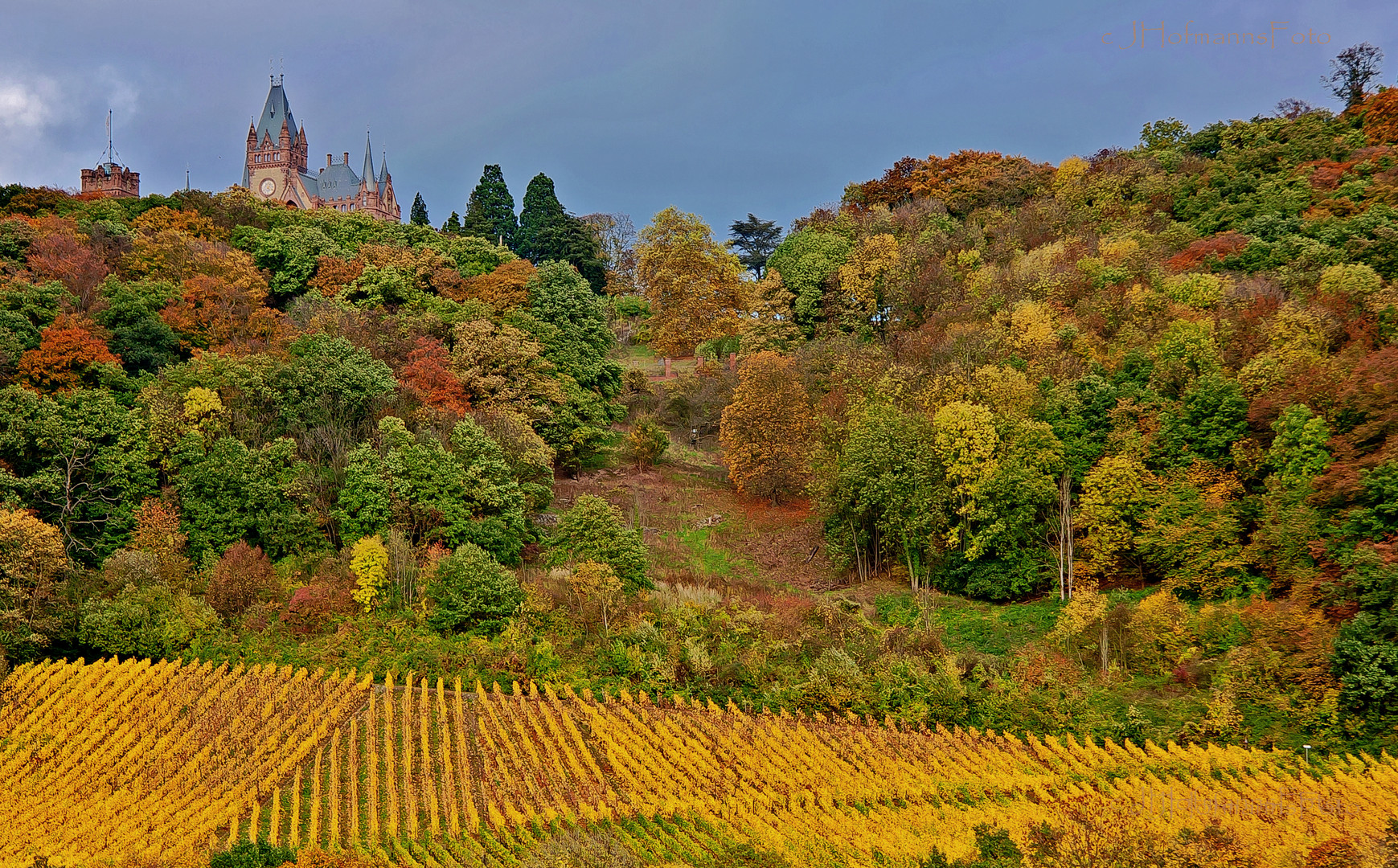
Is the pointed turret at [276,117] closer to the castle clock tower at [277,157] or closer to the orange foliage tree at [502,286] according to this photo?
the castle clock tower at [277,157]

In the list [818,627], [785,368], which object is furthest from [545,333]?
[818,627]

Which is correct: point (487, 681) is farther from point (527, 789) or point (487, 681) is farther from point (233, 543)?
A: point (233, 543)

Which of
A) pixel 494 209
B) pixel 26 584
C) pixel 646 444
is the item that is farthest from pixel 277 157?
pixel 26 584

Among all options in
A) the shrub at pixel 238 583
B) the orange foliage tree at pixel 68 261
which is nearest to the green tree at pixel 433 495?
the shrub at pixel 238 583

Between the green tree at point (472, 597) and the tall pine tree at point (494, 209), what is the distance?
1572 inches

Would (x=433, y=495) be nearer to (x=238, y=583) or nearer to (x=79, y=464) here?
(x=238, y=583)

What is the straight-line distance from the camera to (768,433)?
40.7 m

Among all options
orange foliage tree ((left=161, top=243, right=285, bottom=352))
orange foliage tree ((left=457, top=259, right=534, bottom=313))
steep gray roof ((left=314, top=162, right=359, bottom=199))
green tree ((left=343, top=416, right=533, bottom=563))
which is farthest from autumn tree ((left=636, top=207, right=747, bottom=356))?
steep gray roof ((left=314, top=162, right=359, bottom=199))

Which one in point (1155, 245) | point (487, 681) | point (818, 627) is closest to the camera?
point (487, 681)

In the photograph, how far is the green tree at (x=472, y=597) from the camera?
2792cm

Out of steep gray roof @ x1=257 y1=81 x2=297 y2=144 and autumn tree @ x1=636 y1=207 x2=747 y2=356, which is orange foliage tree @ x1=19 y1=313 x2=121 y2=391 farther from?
steep gray roof @ x1=257 y1=81 x2=297 y2=144

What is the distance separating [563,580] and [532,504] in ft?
23.7

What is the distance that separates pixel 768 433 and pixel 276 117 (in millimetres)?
66644

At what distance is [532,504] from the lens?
36.2 meters
